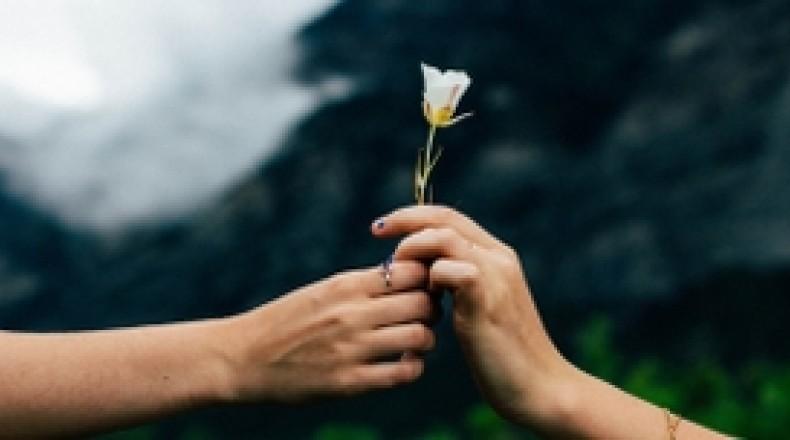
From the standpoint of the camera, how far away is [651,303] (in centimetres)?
287

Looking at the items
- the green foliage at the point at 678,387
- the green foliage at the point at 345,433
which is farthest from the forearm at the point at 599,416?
the green foliage at the point at 345,433

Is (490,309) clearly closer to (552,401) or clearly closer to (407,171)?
(552,401)

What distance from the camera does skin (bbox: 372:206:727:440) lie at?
52.1 inches

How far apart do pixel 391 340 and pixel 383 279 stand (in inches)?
2.4

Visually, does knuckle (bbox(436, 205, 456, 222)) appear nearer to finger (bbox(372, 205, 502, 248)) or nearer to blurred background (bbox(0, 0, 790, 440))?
finger (bbox(372, 205, 502, 248))

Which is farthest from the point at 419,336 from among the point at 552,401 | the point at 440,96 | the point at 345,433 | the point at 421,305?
the point at 345,433

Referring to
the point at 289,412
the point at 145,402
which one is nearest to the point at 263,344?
the point at 145,402

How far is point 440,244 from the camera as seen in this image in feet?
4.43

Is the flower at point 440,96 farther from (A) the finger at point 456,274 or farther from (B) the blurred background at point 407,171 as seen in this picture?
(B) the blurred background at point 407,171

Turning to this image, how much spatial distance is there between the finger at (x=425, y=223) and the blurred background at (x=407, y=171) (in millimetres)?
1495

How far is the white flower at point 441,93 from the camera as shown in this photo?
1.42 meters

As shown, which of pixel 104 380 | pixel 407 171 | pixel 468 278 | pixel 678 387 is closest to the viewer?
pixel 468 278

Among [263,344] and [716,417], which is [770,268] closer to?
[716,417]

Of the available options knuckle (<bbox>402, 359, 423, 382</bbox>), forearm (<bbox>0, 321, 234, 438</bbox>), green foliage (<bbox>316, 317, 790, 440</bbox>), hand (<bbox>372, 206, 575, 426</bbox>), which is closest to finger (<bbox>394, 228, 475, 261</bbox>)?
hand (<bbox>372, 206, 575, 426</bbox>)
